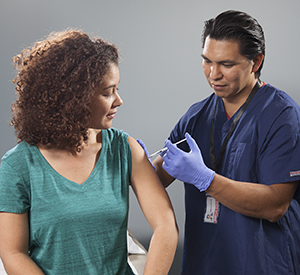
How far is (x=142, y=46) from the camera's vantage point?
2.85 metres

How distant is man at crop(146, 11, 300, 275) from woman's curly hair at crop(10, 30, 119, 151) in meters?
0.46

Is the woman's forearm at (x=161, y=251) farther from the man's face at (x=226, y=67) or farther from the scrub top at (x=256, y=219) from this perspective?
the man's face at (x=226, y=67)

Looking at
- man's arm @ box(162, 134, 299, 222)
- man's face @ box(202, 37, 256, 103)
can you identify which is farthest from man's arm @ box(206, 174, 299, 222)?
man's face @ box(202, 37, 256, 103)

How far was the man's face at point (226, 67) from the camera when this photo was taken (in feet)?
4.63

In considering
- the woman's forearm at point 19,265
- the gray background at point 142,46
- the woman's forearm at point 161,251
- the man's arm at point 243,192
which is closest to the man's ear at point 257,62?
the man's arm at point 243,192

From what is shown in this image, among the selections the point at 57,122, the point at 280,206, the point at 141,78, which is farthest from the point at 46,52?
the point at 141,78

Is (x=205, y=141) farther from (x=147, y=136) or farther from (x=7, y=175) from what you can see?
(x=147, y=136)

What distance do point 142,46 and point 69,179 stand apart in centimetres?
198

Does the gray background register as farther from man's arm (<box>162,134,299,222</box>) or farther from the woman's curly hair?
the woman's curly hair

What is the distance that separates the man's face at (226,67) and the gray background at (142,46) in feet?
4.42

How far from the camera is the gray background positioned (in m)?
2.79

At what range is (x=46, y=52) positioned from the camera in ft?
3.61

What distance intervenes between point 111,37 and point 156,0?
0.47 meters

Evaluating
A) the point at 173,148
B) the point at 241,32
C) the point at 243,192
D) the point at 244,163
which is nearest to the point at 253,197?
the point at 243,192
